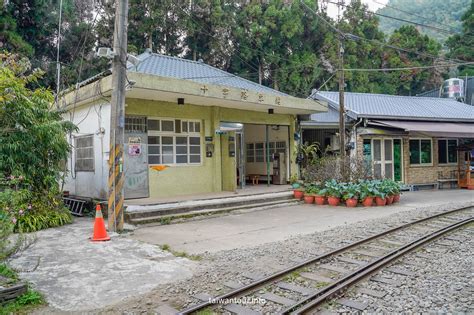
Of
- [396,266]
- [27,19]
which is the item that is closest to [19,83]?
[396,266]

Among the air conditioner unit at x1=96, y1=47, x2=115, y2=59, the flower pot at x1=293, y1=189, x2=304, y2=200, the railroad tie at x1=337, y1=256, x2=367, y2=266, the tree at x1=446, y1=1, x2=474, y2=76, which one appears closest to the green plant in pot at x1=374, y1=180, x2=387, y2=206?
the flower pot at x1=293, y1=189, x2=304, y2=200

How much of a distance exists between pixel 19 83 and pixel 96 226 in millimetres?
3694

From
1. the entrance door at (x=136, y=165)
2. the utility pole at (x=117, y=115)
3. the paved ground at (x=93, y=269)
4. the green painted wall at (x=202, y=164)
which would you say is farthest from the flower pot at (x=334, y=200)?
the paved ground at (x=93, y=269)

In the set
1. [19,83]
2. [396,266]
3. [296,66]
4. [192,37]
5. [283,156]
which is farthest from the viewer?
[296,66]

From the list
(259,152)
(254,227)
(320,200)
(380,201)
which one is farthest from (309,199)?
(259,152)

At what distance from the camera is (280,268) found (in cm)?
543

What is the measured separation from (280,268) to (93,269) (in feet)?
9.04

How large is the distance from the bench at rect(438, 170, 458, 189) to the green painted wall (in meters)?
10.2

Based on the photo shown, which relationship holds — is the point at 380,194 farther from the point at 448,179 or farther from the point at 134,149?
the point at 448,179

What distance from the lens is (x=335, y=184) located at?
481 inches

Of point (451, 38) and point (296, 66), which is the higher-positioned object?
point (451, 38)

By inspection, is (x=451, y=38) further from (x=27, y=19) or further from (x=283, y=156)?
(x=27, y=19)

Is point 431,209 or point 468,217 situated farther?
point 431,209

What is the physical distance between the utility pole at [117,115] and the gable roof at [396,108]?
10529 mm
